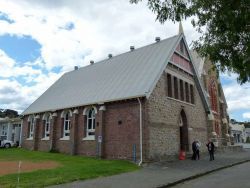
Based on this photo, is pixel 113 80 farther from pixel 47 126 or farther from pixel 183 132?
pixel 47 126

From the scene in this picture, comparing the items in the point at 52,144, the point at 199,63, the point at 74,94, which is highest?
the point at 199,63

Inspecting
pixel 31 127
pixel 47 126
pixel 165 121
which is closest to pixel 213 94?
pixel 165 121

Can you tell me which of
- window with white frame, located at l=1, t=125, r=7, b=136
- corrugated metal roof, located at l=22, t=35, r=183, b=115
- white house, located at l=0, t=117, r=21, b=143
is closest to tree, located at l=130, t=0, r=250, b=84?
corrugated metal roof, located at l=22, t=35, r=183, b=115

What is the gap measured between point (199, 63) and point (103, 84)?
1695 centimetres

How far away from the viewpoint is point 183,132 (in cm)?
2831

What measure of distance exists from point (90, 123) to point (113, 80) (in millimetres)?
4388

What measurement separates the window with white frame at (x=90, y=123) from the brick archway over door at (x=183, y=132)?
8.08 metres

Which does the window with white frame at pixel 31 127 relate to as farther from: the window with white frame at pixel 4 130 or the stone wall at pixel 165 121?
the stone wall at pixel 165 121

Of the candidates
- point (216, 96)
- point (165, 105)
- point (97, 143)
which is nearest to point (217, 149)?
point (216, 96)

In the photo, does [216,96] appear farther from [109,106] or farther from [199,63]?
[109,106]

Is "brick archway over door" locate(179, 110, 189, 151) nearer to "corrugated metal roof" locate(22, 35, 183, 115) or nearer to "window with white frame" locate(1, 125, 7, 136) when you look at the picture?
"corrugated metal roof" locate(22, 35, 183, 115)

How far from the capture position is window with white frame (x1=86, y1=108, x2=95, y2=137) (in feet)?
86.2

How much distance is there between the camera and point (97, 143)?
24703 mm

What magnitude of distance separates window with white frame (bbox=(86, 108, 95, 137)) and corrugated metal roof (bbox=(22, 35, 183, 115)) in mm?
1050
